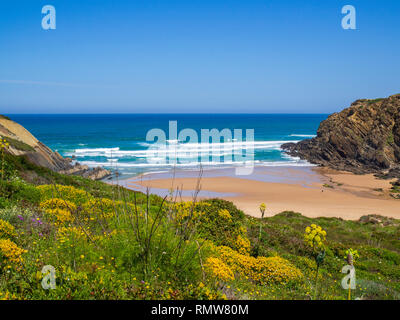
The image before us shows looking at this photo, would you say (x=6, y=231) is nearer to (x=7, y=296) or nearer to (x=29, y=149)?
(x=7, y=296)

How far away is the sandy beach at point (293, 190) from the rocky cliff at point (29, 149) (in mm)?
5873

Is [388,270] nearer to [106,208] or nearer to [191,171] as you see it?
[106,208]

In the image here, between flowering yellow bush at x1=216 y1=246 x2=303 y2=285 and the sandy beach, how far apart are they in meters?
13.3

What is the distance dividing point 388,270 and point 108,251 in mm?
9656

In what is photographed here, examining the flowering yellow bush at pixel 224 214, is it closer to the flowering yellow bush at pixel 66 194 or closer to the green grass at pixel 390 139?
the flowering yellow bush at pixel 66 194

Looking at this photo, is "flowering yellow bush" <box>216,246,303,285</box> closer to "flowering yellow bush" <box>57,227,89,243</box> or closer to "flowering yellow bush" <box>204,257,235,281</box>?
"flowering yellow bush" <box>204,257,235,281</box>

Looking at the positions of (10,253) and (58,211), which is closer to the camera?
(10,253)

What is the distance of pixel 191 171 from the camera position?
41.8 m

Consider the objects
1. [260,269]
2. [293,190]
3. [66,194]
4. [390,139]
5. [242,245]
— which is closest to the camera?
[260,269]

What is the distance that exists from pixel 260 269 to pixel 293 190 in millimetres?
26327

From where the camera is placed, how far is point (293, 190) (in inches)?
1265

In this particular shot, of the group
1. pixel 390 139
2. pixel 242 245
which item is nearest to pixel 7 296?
pixel 242 245

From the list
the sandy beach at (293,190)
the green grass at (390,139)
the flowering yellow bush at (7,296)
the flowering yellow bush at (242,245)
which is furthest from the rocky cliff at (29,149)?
the green grass at (390,139)
